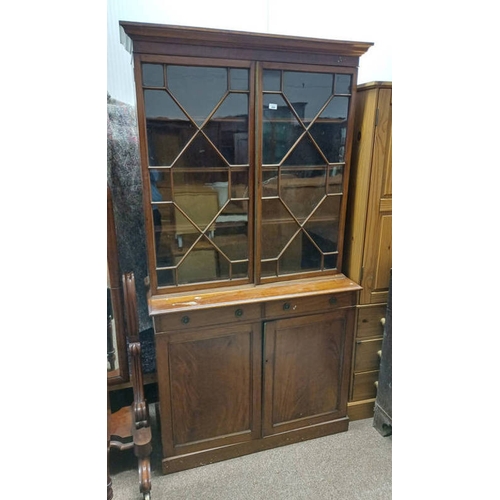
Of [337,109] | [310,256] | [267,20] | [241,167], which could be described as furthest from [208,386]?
[267,20]

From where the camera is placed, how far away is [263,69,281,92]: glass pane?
1.44m

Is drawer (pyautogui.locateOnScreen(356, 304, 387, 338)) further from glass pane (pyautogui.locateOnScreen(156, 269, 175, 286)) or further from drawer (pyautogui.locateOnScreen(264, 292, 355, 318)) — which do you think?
glass pane (pyautogui.locateOnScreen(156, 269, 175, 286))

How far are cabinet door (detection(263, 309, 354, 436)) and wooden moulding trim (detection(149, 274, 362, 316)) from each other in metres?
0.13

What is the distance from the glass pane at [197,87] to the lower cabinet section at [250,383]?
833mm

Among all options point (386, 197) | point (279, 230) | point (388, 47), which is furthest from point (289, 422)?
point (388, 47)

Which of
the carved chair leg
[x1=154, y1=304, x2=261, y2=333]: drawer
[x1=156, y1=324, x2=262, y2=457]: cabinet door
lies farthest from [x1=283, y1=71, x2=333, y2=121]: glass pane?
the carved chair leg

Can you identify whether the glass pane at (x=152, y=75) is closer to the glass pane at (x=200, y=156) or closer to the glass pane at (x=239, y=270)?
the glass pane at (x=200, y=156)

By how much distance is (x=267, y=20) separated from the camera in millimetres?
1770

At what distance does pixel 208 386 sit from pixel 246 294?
0.45 meters

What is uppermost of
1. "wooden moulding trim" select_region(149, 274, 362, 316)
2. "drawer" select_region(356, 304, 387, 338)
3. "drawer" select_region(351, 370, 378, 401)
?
"wooden moulding trim" select_region(149, 274, 362, 316)

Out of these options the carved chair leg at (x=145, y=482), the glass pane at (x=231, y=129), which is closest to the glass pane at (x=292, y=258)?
the glass pane at (x=231, y=129)
